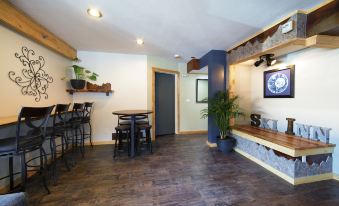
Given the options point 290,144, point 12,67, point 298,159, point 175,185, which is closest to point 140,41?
point 12,67

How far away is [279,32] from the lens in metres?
2.24

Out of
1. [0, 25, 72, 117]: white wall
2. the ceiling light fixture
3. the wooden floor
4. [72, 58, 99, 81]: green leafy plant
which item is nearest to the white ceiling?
[0, 25, 72, 117]: white wall

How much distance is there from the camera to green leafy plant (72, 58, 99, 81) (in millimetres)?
3725

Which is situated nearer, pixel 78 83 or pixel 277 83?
pixel 277 83

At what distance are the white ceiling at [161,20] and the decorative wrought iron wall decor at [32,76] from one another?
1.92 ft

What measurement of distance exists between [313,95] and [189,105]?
10.6 feet

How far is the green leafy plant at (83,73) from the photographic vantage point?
12.2 ft

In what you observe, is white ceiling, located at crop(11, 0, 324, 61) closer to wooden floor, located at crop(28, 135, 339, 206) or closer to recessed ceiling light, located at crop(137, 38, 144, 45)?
recessed ceiling light, located at crop(137, 38, 144, 45)

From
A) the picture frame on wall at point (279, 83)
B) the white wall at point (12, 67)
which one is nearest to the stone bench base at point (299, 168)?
the picture frame on wall at point (279, 83)

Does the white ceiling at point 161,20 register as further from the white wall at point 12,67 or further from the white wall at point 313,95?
the white wall at point 313,95

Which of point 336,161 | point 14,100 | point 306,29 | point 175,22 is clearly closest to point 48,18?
point 14,100

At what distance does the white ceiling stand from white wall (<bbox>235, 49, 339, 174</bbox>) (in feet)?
3.40

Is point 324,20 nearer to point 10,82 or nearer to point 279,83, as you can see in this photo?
point 279,83

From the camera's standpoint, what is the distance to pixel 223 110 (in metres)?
3.46
